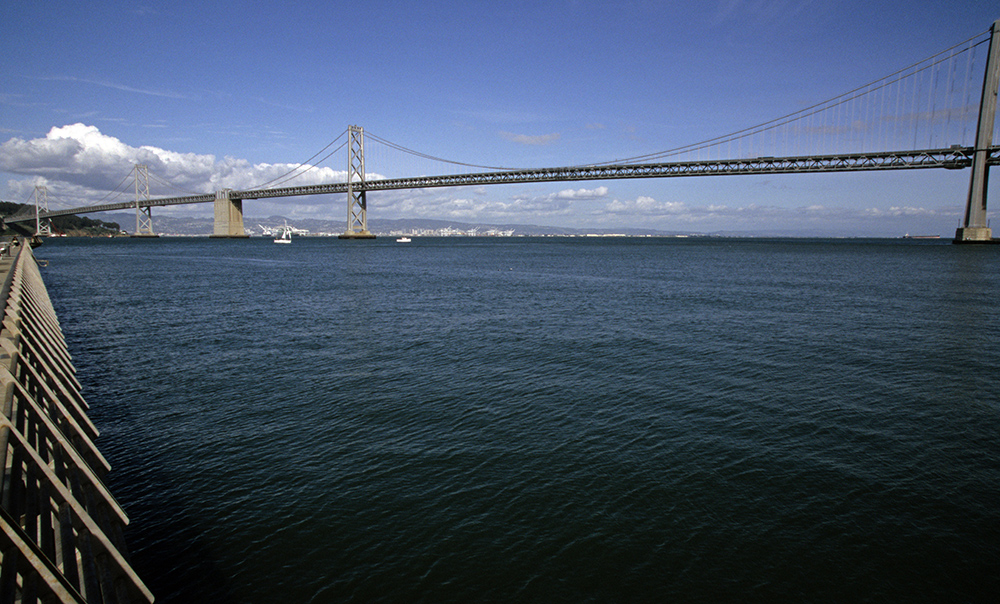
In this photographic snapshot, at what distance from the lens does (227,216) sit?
336 ft

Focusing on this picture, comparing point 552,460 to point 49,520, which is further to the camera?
point 552,460

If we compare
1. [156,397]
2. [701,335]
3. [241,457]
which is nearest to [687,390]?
[701,335]

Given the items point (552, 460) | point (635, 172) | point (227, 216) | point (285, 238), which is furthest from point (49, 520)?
point (285, 238)

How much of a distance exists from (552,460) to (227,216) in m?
111

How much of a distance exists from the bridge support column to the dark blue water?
93.5m

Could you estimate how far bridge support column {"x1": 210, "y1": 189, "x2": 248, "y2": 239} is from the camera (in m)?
99.2

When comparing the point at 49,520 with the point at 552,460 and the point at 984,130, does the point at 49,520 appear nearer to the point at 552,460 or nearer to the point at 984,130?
the point at 552,460

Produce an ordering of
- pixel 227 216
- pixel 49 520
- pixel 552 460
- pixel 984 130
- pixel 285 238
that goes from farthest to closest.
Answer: pixel 285 238
pixel 227 216
pixel 984 130
pixel 552 460
pixel 49 520

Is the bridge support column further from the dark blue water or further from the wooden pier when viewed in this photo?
the wooden pier

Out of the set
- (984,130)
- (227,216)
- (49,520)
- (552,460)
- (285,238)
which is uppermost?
(984,130)

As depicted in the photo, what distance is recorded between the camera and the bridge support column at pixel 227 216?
99.2 meters

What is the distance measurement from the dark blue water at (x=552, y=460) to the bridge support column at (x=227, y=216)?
93458 millimetres

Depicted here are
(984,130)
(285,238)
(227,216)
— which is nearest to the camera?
(984,130)

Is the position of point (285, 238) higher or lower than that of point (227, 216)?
lower
